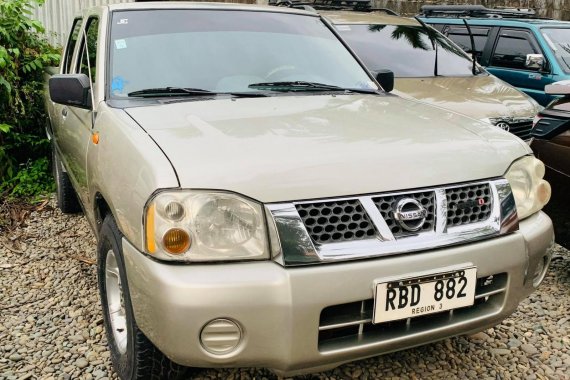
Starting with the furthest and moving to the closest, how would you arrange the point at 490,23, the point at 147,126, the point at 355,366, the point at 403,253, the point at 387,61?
1. the point at 490,23
2. the point at 387,61
3. the point at 355,366
4. the point at 147,126
5. the point at 403,253

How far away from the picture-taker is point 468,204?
216 cm

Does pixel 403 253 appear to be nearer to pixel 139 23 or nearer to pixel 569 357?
pixel 569 357

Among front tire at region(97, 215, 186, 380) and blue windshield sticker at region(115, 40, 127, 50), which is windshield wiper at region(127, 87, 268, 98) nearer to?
blue windshield sticker at region(115, 40, 127, 50)

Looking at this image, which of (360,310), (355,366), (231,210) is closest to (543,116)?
(355,366)

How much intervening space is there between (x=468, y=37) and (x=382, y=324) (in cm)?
658

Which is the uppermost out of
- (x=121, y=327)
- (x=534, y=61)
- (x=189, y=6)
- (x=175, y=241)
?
(x=189, y=6)

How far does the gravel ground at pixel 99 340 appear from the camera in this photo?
261 centimetres

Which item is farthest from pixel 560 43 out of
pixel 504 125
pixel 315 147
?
pixel 315 147

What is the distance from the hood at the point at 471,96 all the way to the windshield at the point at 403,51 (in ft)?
0.68

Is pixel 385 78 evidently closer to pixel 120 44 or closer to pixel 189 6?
pixel 189 6

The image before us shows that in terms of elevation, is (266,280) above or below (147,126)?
below

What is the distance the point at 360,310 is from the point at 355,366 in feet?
2.57

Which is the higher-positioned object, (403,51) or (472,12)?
(472,12)

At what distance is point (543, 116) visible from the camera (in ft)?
11.6
